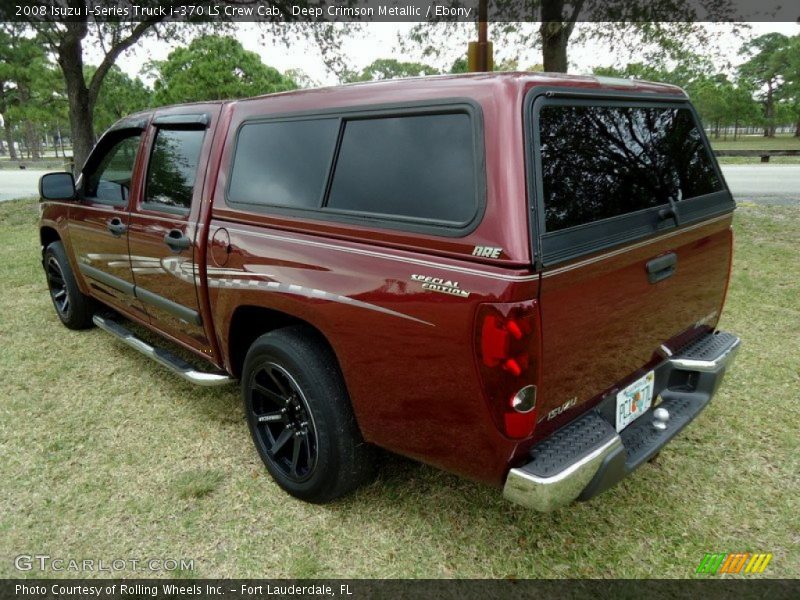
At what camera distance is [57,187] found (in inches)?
160

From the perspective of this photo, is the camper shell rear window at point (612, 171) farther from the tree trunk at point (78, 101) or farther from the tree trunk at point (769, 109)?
the tree trunk at point (769, 109)

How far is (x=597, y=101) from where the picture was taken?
2215 millimetres

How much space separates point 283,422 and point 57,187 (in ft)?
8.96

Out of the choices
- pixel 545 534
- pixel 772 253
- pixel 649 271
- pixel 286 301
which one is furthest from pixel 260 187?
pixel 772 253

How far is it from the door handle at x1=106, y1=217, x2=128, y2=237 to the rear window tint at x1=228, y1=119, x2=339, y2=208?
45.4 inches

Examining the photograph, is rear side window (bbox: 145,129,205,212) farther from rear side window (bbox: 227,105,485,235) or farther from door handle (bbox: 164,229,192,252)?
rear side window (bbox: 227,105,485,235)

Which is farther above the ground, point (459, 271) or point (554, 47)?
point (554, 47)

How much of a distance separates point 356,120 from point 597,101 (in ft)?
3.20

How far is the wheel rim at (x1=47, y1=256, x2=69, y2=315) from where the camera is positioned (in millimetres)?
4927

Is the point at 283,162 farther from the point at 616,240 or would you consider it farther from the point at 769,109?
the point at 769,109

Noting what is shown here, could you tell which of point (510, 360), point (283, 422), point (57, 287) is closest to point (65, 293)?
point (57, 287)

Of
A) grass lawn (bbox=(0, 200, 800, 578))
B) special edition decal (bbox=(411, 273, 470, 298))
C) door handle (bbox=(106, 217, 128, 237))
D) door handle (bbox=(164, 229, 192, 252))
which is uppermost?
door handle (bbox=(106, 217, 128, 237))

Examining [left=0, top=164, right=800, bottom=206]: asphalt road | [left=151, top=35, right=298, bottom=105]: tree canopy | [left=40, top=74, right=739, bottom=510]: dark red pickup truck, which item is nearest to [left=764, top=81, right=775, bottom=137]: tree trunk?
[left=0, top=164, right=800, bottom=206]: asphalt road

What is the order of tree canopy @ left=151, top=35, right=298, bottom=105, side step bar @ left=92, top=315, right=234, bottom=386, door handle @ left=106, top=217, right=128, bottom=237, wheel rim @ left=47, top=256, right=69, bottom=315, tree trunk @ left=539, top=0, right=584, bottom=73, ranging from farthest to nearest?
tree canopy @ left=151, top=35, right=298, bottom=105 → tree trunk @ left=539, top=0, right=584, bottom=73 → wheel rim @ left=47, top=256, right=69, bottom=315 → door handle @ left=106, top=217, right=128, bottom=237 → side step bar @ left=92, top=315, right=234, bottom=386
